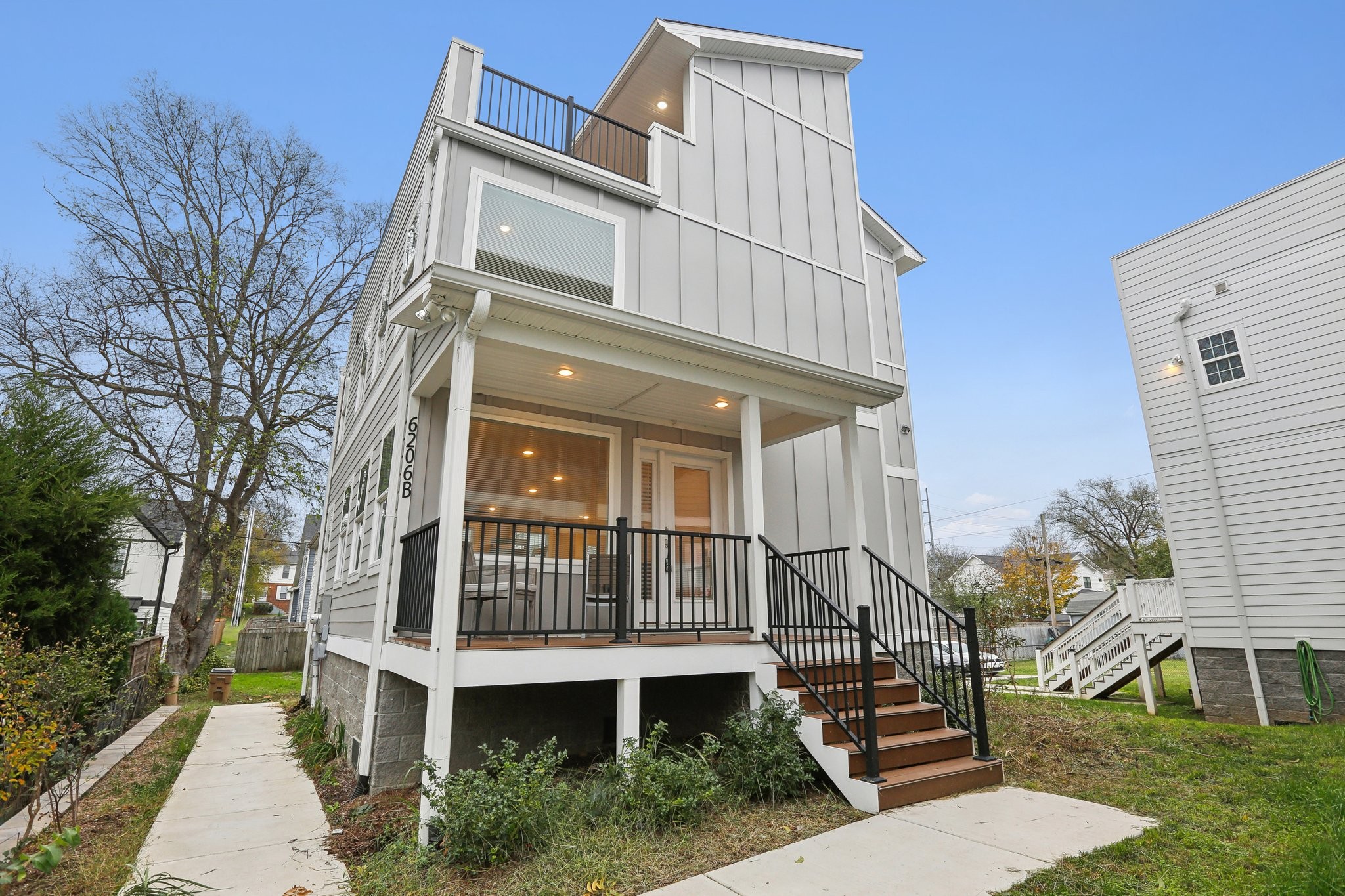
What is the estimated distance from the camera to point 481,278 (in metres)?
4.79

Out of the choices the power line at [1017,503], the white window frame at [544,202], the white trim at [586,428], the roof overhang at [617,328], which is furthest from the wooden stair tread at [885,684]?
the power line at [1017,503]

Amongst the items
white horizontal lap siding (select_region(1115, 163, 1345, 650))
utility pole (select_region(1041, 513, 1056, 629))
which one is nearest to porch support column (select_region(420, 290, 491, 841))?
white horizontal lap siding (select_region(1115, 163, 1345, 650))

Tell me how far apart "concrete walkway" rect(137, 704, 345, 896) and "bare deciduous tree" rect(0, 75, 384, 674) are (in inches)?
370

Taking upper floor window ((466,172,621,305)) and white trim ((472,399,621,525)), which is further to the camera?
white trim ((472,399,621,525))

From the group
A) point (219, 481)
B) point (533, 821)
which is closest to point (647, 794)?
Answer: point (533, 821)

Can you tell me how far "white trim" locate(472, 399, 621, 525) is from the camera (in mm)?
6496

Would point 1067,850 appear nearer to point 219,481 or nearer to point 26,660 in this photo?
point 26,660

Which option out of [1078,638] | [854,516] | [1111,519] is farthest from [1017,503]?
[854,516]

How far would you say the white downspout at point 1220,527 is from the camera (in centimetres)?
899

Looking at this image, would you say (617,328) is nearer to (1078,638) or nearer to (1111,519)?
(1078,638)

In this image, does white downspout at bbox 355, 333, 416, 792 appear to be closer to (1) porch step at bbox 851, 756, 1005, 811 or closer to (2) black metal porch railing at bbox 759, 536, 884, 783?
(2) black metal porch railing at bbox 759, 536, 884, 783

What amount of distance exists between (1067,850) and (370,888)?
3.76 m

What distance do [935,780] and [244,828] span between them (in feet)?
16.3

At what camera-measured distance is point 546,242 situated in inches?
236
